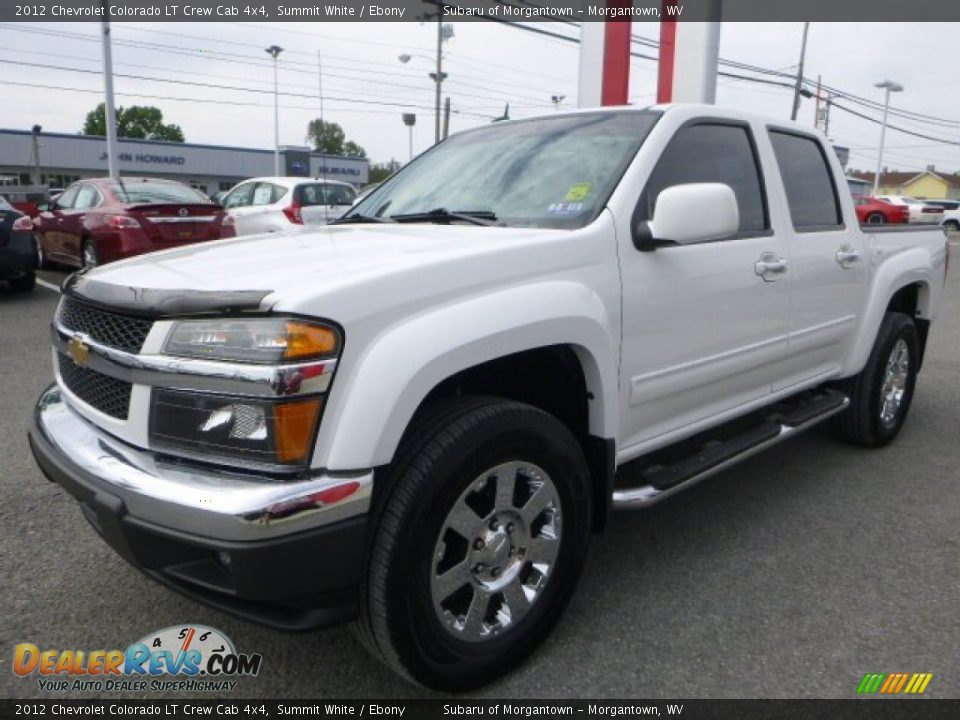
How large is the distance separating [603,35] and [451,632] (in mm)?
7844

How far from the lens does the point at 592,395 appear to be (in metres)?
2.48

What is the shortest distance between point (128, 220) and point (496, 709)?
28.4 ft

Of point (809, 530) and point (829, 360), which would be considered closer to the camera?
point (809, 530)

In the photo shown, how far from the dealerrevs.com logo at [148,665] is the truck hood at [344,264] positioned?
3.83 feet

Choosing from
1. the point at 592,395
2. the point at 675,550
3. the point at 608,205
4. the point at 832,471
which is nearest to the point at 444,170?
the point at 608,205

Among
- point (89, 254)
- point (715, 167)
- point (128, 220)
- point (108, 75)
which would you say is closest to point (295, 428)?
point (715, 167)

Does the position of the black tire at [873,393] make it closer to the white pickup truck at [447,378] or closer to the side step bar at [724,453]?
the side step bar at [724,453]

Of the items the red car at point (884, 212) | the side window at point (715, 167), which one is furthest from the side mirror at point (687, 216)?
the red car at point (884, 212)

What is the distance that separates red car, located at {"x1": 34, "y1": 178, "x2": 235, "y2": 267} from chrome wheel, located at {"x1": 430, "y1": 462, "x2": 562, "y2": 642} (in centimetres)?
803

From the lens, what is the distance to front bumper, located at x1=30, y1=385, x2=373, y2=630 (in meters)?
1.75

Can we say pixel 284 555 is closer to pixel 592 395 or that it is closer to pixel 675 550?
pixel 592 395

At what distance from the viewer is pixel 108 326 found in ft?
7.05

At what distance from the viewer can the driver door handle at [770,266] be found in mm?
3119

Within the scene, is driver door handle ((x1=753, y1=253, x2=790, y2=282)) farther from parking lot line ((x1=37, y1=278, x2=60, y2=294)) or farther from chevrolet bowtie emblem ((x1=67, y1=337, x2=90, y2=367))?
parking lot line ((x1=37, y1=278, x2=60, y2=294))
